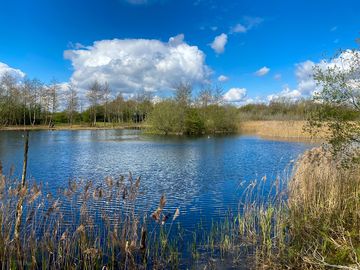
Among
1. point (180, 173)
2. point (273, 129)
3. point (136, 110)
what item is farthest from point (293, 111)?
point (180, 173)

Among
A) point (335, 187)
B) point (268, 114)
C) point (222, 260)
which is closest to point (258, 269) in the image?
point (222, 260)

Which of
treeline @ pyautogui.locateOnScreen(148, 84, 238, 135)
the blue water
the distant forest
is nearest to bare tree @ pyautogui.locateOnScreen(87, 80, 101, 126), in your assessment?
the distant forest

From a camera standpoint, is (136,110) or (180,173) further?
(136,110)

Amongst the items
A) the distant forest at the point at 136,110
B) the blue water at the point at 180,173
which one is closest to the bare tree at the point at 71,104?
the distant forest at the point at 136,110

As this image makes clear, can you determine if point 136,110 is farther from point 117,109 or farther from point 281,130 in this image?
point 281,130

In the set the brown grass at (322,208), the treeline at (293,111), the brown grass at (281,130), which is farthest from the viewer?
the brown grass at (281,130)

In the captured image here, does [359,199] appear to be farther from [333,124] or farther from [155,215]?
[155,215]

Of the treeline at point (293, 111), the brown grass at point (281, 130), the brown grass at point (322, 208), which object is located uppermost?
the treeline at point (293, 111)

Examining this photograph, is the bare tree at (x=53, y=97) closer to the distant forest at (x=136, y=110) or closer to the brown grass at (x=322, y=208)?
the distant forest at (x=136, y=110)

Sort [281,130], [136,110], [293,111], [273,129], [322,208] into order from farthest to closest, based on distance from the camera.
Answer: [136,110]
[293,111]
[273,129]
[281,130]
[322,208]

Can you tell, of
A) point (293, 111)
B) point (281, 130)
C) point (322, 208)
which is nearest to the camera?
point (322, 208)

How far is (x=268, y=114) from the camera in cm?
7562

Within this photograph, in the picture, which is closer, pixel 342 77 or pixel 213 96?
pixel 342 77

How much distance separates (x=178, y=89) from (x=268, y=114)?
1151 inches
